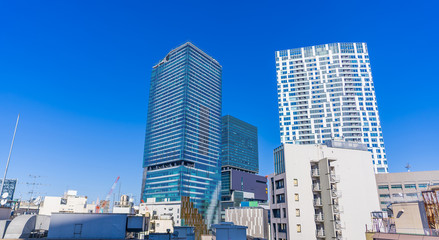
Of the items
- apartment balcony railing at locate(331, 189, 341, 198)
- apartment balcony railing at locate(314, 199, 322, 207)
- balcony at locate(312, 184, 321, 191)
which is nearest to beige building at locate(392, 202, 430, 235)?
apartment balcony railing at locate(331, 189, 341, 198)

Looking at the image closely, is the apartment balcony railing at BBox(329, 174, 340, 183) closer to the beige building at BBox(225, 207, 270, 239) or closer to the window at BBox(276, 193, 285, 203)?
the window at BBox(276, 193, 285, 203)

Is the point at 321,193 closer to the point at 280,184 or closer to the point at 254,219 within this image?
the point at 280,184

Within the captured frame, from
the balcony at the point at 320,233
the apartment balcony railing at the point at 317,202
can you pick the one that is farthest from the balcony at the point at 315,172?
the balcony at the point at 320,233

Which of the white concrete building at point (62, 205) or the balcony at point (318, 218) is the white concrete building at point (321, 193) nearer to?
the balcony at point (318, 218)

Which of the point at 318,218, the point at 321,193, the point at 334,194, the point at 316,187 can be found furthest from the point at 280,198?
the point at 334,194

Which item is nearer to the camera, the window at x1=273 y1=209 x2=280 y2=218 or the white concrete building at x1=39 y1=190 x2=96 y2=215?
the window at x1=273 y1=209 x2=280 y2=218

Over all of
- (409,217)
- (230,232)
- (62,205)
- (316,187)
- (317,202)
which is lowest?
(230,232)

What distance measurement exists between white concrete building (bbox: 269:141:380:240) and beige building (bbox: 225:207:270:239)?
147 feet

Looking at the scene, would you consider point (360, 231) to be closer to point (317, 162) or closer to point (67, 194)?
point (317, 162)

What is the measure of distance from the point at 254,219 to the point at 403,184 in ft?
214

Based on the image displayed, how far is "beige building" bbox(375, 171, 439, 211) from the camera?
112 meters

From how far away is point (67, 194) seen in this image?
12581 centimetres

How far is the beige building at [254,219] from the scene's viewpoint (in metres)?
115

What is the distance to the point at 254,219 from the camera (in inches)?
4828
